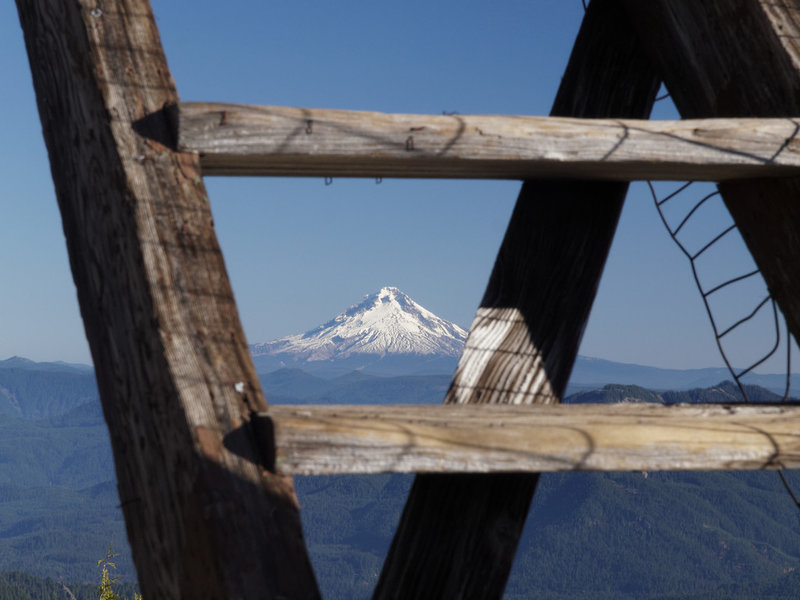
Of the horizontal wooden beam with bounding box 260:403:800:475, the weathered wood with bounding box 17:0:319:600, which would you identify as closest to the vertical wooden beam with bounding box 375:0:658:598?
the horizontal wooden beam with bounding box 260:403:800:475

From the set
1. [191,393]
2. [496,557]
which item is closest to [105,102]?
[191,393]

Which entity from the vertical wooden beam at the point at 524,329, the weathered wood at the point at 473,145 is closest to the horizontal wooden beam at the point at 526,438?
the vertical wooden beam at the point at 524,329

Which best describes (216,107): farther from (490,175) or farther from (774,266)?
(774,266)

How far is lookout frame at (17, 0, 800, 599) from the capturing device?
4.17ft

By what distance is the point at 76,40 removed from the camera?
160 cm

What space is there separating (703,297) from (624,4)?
2.99 feet

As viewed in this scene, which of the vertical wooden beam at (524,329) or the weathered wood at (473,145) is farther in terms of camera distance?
the vertical wooden beam at (524,329)

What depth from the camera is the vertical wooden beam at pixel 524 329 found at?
1751 mm

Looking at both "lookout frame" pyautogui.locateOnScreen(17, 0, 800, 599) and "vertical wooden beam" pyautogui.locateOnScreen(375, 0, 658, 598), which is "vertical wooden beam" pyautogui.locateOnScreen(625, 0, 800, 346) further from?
"vertical wooden beam" pyautogui.locateOnScreen(375, 0, 658, 598)

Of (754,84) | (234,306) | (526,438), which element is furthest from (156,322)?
(754,84)

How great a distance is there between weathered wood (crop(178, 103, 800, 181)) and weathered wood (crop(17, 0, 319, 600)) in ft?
0.39

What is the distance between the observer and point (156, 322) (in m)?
1.35

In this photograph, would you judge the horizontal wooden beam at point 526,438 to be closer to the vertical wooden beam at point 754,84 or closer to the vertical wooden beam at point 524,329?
the vertical wooden beam at point 524,329

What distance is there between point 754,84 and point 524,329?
0.85m
